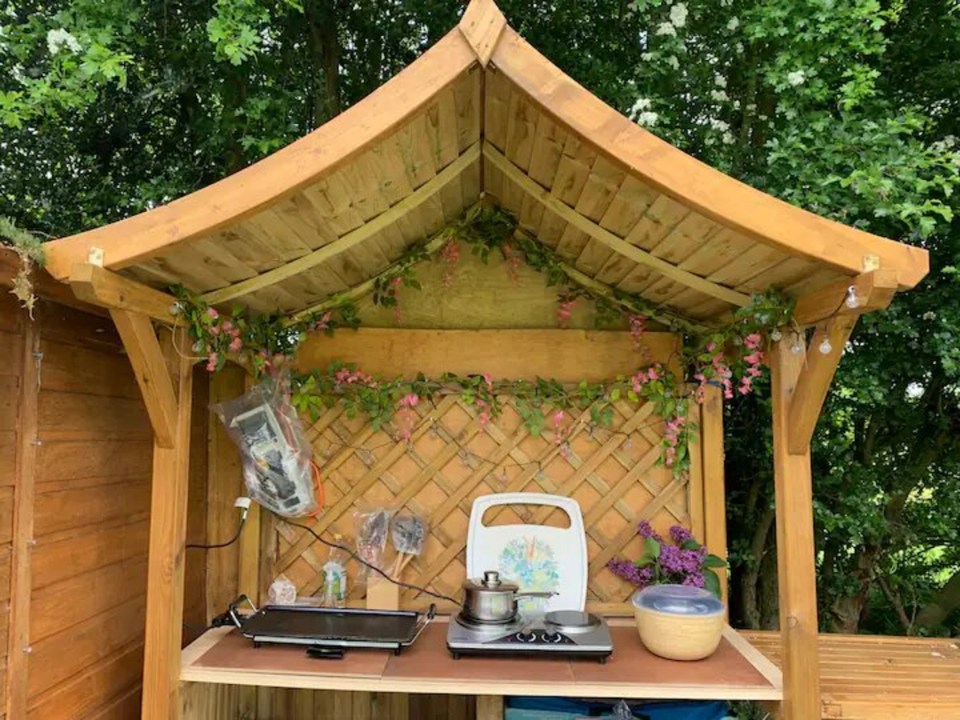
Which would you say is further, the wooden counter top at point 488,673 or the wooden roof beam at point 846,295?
the wooden counter top at point 488,673

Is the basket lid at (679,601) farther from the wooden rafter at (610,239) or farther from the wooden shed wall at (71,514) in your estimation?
the wooden shed wall at (71,514)

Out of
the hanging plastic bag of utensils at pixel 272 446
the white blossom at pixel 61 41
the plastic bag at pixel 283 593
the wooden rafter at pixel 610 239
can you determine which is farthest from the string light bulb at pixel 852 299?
the white blossom at pixel 61 41

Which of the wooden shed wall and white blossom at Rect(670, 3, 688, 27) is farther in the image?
white blossom at Rect(670, 3, 688, 27)

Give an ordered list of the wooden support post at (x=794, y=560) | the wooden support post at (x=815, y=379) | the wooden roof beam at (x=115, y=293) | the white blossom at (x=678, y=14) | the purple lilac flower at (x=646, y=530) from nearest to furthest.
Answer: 1. the wooden roof beam at (x=115, y=293)
2. the wooden support post at (x=815, y=379)
3. the wooden support post at (x=794, y=560)
4. the purple lilac flower at (x=646, y=530)
5. the white blossom at (x=678, y=14)

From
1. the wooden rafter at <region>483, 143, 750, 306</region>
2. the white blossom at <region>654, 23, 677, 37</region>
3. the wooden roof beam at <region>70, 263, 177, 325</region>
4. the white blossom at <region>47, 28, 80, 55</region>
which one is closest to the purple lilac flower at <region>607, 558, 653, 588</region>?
the wooden rafter at <region>483, 143, 750, 306</region>

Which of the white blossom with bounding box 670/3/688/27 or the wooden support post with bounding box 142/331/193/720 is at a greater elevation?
the white blossom with bounding box 670/3/688/27

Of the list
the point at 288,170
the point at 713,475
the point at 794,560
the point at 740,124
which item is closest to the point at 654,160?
the point at 288,170

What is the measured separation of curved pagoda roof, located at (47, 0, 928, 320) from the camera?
1.28m

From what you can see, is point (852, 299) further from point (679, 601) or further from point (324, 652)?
point (324, 652)

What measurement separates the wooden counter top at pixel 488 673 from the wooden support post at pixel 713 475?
0.43 meters

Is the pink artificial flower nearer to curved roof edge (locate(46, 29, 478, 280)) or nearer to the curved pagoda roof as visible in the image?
the curved pagoda roof

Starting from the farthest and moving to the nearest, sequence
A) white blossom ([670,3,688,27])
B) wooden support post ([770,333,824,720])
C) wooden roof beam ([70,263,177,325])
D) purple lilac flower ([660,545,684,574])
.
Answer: white blossom ([670,3,688,27]), purple lilac flower ([660,545,684,574]), wooden support post ([770,333,824,720]), wooden roof beam ([70,263,177,325])

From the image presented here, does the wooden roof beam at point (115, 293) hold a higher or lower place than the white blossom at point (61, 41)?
lower

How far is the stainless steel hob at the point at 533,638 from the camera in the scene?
1.70m
